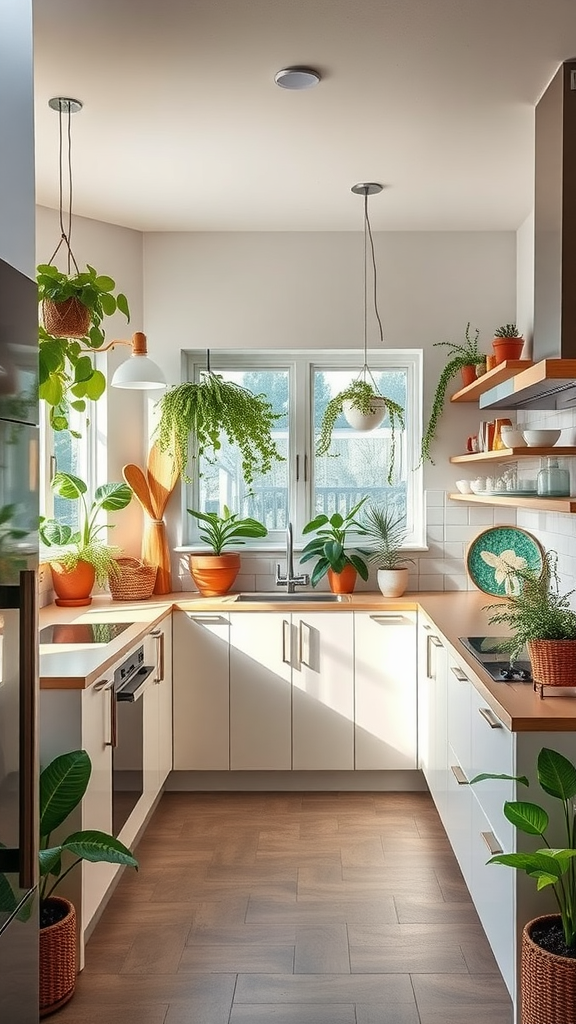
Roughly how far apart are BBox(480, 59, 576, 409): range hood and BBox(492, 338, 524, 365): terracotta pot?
83cm

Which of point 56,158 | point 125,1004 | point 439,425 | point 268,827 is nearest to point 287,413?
point 439,425

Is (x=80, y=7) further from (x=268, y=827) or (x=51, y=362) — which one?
(x=268, y=827)

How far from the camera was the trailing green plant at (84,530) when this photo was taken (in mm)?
4059

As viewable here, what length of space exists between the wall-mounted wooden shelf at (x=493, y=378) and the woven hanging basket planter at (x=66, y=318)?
1.57m

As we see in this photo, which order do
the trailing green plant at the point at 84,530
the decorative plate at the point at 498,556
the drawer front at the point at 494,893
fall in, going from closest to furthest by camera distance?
the drawer front at the point at 494,893
the trailing green plant at the point at 84,530
the decorative plate at the point at 498,556

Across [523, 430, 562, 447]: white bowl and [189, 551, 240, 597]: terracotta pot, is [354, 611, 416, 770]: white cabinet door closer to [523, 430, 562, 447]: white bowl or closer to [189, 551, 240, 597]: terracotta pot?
[189, 551, 240, 597]: terracotta pot

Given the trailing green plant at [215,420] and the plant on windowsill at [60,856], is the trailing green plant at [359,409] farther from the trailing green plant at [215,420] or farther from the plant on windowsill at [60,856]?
the plant on windowsill at [60,856]

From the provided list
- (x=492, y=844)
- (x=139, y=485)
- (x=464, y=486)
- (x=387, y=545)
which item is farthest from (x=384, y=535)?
(x=492, y=844)

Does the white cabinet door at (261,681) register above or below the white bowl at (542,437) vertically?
below

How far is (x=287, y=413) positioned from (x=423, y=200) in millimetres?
1287

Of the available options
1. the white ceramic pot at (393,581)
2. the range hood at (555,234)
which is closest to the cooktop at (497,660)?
the range hood at (555,234)

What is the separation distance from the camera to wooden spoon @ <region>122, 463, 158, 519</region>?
4.45 m

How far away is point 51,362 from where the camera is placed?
294 cm

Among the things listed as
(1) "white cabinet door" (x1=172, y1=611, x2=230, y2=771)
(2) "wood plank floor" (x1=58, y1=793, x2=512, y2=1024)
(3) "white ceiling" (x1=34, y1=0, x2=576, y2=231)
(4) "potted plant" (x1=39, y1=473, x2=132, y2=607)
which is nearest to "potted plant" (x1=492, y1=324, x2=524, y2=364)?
(3) "white ceiling" (x1=34, y1=0, x2=576, y2=231)
